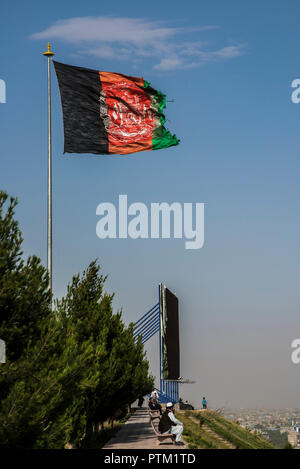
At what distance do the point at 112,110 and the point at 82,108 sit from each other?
3.38ft

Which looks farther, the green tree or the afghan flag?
the afghan flag

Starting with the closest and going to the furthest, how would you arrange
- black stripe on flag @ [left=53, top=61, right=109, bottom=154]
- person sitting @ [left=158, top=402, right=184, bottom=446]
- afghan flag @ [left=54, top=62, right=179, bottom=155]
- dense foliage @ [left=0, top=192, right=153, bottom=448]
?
dense foliage @ [left=0, top=192, right=153, bottom=448] < person sitting @ [left=158, top=402, right=184, bottom=446] < black stripe on flag @ [left=53, top=61, right=109, bottom=154] < afghan flag @ [left=54, top=62, right=179, bottom=155]

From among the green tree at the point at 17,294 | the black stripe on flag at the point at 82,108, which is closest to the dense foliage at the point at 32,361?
the green tree at the point at 17,294

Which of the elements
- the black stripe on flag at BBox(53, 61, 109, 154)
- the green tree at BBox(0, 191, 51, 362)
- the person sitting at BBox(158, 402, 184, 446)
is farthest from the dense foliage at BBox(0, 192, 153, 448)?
the black stripe on flag at BBox(53, 61, 109, 154)

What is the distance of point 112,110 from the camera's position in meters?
26.5

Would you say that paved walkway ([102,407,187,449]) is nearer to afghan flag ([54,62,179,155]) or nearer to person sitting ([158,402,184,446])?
person sitting ([158,402,184,446])

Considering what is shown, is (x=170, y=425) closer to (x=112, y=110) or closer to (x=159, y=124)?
(x=159, y=124)

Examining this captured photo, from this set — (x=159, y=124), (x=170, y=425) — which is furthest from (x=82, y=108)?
(x=170, y=425)

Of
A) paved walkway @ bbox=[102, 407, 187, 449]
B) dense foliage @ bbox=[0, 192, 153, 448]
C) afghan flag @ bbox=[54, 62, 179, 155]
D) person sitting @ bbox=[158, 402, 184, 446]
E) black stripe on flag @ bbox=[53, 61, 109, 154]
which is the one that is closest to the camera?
dense foliage @ bbox=[0, 192, 153, 448]

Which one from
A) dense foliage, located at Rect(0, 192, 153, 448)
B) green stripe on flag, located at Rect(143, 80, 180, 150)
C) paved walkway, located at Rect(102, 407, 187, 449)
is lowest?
paved walkway, located at Rect(102, 407, 187, 449)

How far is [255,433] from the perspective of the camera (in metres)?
48.6

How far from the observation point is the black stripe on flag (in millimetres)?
25609
